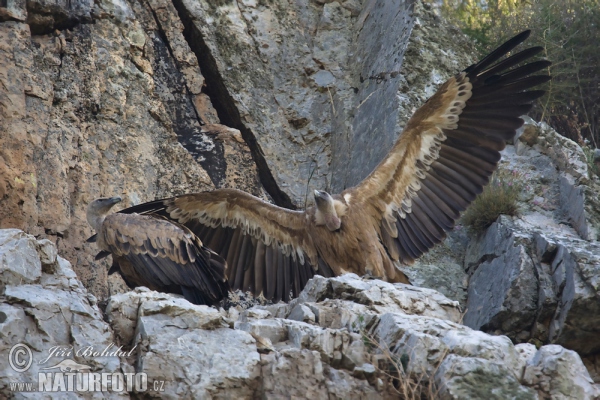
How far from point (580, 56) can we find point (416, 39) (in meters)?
2.74

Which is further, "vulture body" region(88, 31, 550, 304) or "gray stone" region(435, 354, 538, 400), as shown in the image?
"vulture body" region(88, 31, 550, 304)

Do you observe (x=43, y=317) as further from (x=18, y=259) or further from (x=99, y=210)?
(x=99, y=210)

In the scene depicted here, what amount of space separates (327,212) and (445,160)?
144 cm

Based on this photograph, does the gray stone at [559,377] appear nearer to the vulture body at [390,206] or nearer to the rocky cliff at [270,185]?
the rocky cliff at [270,185]

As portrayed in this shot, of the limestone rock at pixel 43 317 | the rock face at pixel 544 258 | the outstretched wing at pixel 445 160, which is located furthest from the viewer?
the outstretched wing at pixel 445 160

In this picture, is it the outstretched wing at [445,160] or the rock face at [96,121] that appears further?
the outstretched wing at [445,160]

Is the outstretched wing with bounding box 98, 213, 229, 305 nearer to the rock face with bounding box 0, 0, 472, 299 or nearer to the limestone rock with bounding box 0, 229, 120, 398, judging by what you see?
the rock face with bounding box 0, 0, 472, 299

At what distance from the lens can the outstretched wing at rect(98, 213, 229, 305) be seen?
767 cm

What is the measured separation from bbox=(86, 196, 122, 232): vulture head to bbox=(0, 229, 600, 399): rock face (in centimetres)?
219

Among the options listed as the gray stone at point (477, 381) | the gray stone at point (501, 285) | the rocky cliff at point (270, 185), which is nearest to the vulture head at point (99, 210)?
the rocky cliff at point (270, 185)

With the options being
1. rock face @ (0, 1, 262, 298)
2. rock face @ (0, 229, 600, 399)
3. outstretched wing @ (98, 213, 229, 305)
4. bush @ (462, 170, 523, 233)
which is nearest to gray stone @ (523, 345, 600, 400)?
rock face @ (0, 229, 600, 399)

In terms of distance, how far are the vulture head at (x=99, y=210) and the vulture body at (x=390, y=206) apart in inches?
12.9

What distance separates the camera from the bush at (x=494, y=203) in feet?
28.8

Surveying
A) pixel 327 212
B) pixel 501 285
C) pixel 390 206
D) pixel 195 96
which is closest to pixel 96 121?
pixel 195 96
